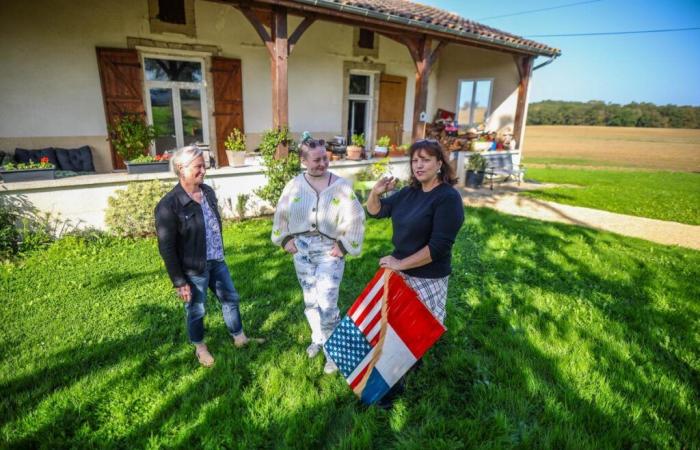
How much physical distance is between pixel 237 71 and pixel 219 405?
26.3 feet

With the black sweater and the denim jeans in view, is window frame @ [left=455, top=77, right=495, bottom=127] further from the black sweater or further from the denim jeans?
the denim jeans

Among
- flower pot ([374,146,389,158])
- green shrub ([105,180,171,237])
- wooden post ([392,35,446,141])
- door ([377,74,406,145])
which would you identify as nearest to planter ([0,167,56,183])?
green shrub ([105,180,171,237])

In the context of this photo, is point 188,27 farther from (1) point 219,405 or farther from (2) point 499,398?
(2) point 499,398

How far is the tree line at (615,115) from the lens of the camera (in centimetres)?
5694

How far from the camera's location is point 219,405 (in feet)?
7.82

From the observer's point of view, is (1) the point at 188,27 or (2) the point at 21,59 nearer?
(2) the point at 21,59

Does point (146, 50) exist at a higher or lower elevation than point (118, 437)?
higher

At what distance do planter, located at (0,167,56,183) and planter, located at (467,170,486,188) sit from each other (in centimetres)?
937

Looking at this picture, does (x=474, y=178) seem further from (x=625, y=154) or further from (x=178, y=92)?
(x=625, y=154)

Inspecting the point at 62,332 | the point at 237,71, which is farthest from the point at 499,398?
the point at 237,71

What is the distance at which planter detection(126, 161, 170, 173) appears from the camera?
5969 mm

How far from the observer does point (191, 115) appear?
8414mm

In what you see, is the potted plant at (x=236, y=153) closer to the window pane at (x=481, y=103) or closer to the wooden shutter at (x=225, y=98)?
the wooden shutter at (x=225, y=98)

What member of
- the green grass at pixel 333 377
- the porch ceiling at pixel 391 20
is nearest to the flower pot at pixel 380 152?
the porch ceiling at pixel 391 20
